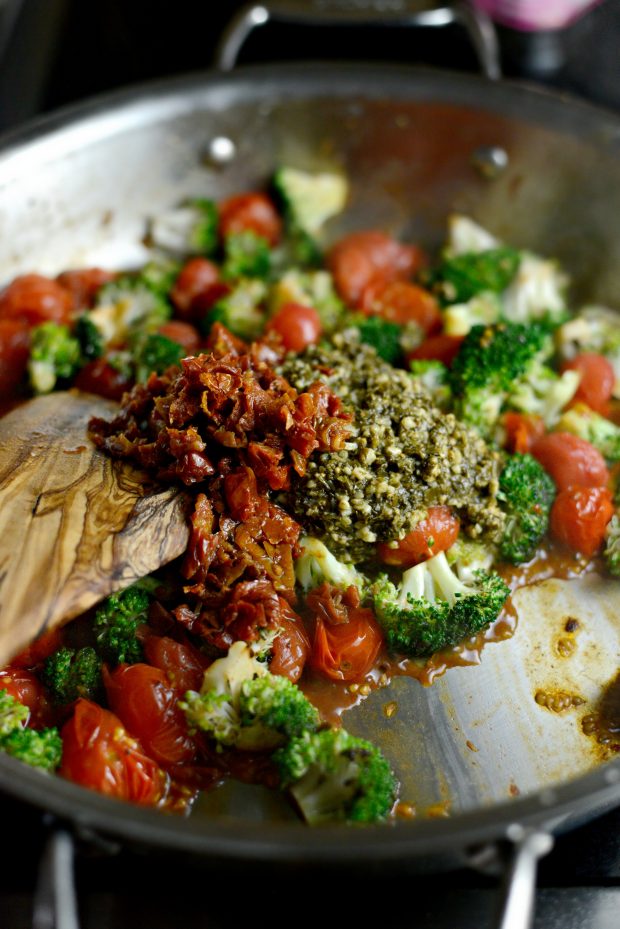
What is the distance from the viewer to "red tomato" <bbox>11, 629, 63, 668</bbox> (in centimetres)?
256

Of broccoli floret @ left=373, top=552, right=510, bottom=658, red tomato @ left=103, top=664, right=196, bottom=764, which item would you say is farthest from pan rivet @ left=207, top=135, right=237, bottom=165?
red tomato @ left=103, top=664, right=196, bottom=764

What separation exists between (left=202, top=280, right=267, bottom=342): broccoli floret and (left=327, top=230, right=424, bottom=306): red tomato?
0.36 meters

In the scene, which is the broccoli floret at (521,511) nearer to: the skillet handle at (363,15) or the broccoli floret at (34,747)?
the broccoli floret at (34,747)

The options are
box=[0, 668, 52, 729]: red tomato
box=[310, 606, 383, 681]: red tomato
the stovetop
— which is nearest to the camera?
the stovetop

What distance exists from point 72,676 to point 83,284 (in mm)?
1822

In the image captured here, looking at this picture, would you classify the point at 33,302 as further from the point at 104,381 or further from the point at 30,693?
the point at 30,693

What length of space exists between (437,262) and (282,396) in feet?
5.41

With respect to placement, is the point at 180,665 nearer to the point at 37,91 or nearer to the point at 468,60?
the point at 37,91

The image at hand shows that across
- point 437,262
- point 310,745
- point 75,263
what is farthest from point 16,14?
point 310,745

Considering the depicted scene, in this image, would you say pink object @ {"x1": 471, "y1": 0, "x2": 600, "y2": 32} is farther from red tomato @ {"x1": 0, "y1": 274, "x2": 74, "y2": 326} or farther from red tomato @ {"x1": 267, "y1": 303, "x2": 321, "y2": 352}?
red tomato @ {"x1": 0, "y1": 274, "x2": 74, "y2": 326}

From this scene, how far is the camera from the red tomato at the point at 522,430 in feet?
10.2

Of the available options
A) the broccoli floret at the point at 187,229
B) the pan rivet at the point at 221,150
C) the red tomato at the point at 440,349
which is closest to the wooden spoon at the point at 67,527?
the red tomato at the point at 440,349

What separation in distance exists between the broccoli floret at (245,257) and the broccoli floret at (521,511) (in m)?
1.52

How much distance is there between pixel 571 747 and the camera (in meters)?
2.55
